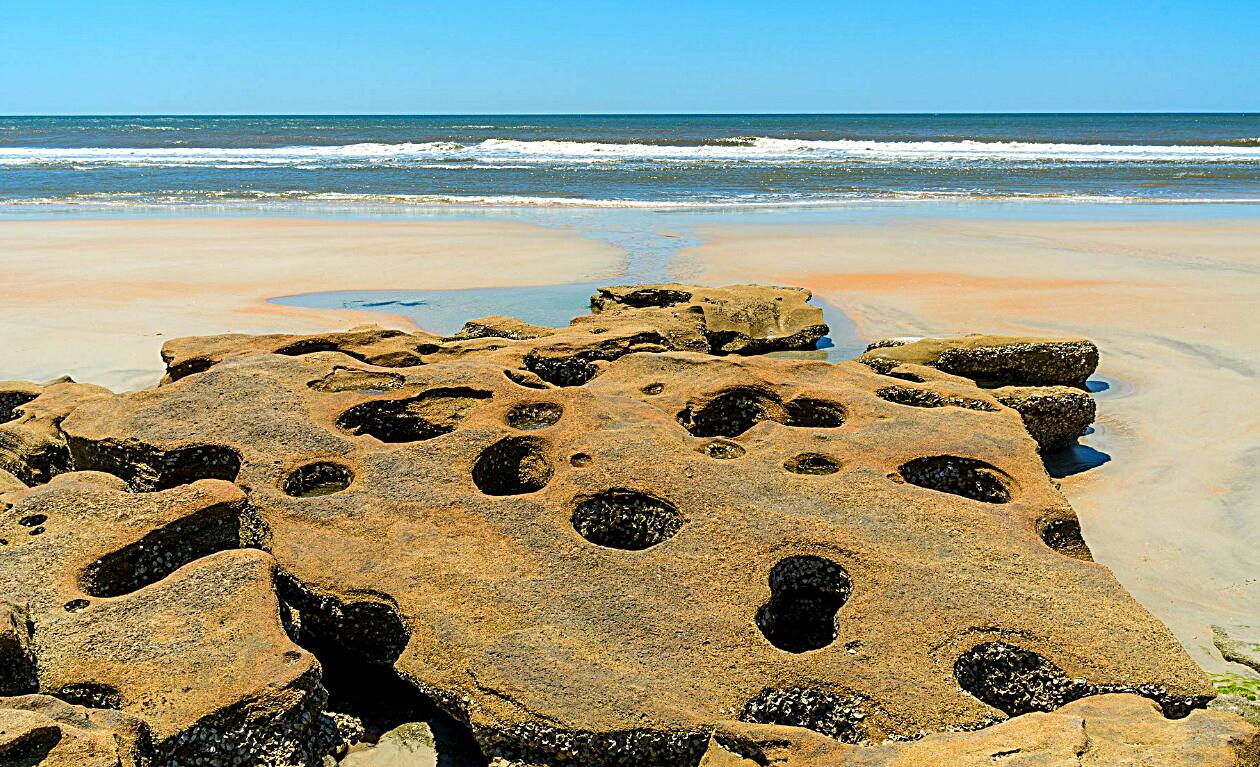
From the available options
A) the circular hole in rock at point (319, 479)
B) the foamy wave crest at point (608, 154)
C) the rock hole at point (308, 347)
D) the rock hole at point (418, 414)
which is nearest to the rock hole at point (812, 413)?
the rock hole at point (418, 414)

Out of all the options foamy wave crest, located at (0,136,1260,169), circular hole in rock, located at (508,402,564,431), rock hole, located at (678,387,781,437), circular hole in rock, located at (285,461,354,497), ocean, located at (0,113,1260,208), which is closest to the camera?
circular hole in rock, located at (285,461,354,497)

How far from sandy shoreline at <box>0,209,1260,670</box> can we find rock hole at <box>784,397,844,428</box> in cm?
161

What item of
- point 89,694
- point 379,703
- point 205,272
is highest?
point 89,694

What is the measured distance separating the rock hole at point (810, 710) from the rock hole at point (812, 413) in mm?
2244

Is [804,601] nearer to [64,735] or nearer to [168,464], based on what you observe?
[64,735]

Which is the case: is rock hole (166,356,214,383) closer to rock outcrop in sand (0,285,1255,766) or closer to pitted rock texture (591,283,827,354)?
rock outcrop in sand (0,285,1255,766)

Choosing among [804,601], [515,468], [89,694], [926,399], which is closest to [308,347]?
[515,468]

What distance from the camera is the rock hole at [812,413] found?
5430mm

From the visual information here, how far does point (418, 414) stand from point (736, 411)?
68.2 inches

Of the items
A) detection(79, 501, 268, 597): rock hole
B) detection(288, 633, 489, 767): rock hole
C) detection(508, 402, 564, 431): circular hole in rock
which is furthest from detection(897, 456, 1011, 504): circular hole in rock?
detection(79, 501, 268, 597): rock hole

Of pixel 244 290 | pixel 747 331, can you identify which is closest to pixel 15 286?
pixel 244 290

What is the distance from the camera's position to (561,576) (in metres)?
3.82

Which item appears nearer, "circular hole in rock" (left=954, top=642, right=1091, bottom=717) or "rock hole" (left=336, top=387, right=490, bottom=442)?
"circular hole in rock" (left=954, top=642, right=1091, bottom=717)

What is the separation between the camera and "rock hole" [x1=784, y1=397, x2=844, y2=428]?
543cm
